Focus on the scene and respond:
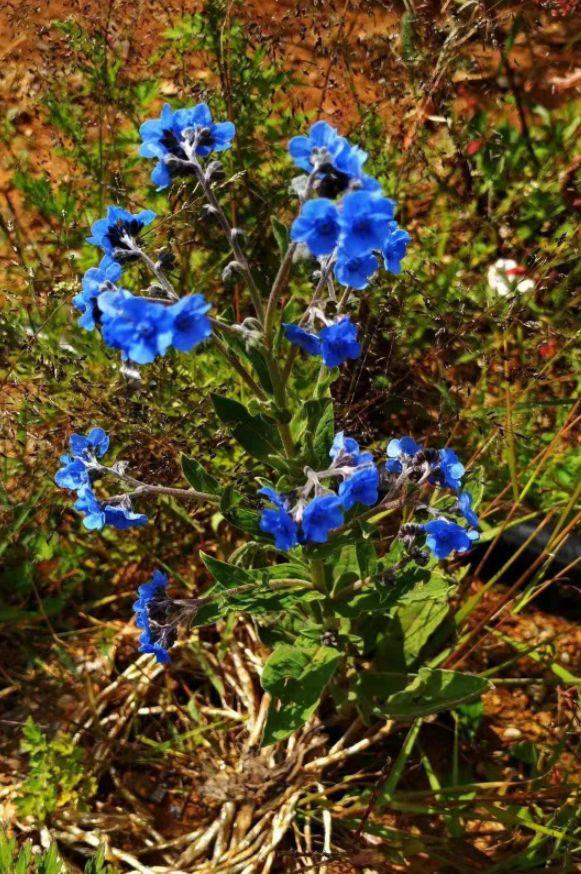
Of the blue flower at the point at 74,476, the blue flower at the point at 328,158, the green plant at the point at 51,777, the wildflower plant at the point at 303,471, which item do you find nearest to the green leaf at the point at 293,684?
the wildflower plant at the point at 303,471

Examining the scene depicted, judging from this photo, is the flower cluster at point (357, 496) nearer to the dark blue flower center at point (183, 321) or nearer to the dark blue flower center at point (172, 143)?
the dark blue flower center at point (183, 321)

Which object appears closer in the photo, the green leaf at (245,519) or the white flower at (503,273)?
the green leaf at (245,519)

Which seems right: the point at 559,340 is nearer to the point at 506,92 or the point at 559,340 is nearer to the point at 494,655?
the point at 494,655

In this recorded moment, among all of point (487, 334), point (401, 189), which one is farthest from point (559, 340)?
point (401, 189)

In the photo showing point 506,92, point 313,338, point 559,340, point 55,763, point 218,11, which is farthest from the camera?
point 506,92

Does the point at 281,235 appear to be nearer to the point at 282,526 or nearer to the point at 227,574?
the point at 282,526
